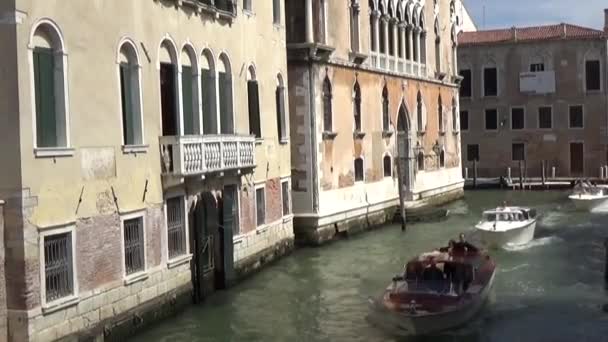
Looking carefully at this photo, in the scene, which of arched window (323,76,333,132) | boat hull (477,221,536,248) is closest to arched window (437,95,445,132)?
arched window (323,76,333,132)

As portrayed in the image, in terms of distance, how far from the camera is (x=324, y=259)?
16250 mm

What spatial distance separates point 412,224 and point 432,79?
6.26 meters

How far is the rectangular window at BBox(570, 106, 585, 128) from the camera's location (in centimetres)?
3284

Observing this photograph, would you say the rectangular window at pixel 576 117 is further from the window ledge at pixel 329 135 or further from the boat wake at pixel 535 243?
the window ledge at pixel 329 135

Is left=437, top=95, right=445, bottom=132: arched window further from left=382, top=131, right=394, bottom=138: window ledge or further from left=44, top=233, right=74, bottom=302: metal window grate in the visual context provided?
left=44, top=233, right=74, bottom=302: metal window grate

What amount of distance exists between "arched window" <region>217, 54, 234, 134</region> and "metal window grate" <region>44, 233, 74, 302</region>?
466 cm

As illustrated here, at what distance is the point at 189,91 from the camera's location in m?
12.3

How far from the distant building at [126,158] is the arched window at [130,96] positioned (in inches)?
0.7

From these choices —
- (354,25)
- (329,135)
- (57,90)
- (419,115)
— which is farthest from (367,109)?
(57,90)

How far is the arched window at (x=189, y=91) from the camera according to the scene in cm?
1206

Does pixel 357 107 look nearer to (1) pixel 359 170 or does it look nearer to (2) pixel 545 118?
(1) pixel 359 170

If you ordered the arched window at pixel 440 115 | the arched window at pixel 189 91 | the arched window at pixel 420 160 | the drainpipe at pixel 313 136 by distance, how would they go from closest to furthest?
the arched window at pixel 189 91 → the drainpipe at pixel 313 136 → the arched window at pixel 420 160 → the arched window at pixel 440 115

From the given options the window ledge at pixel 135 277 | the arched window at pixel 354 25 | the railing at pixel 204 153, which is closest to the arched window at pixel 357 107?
the arched window at pixel 354 25

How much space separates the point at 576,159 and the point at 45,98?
90.0 feet
